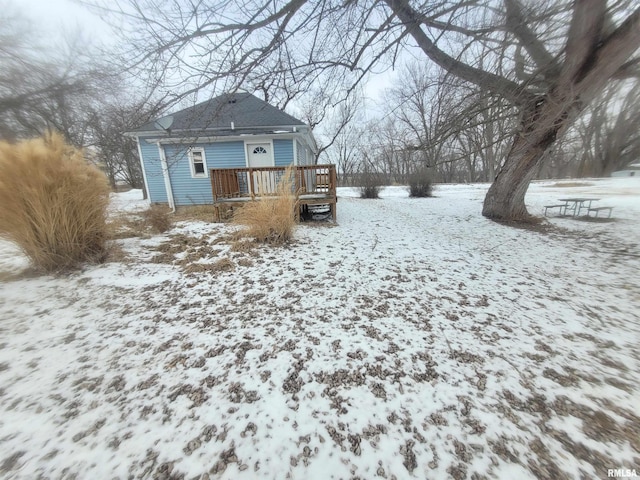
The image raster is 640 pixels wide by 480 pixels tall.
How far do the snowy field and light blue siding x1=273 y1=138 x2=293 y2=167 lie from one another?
6.84 m

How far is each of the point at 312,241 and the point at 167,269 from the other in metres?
Result: 2.42

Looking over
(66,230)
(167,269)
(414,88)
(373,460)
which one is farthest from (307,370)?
(414,88)

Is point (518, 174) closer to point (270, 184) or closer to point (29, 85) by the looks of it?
point (270, 184)

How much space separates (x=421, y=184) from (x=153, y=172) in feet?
41.5

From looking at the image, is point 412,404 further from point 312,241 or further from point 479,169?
point 479,169

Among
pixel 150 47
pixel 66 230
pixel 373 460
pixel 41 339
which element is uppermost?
pixel 150 47

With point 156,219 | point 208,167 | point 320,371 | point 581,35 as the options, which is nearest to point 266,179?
point 156,219

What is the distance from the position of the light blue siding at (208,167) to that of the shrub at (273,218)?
5.68 meters

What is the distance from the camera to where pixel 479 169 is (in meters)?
37.8

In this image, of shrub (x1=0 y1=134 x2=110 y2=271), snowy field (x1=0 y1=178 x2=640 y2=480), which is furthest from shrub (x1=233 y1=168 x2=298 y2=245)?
shrub (x1=0 y1=134 x2=110 y2=271)

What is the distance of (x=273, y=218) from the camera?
450 cm

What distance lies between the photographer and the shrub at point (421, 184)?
13250mm

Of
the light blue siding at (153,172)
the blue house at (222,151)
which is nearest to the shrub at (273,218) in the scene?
the blue house at (222,151)

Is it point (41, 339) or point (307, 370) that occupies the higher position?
point (41, 339)
